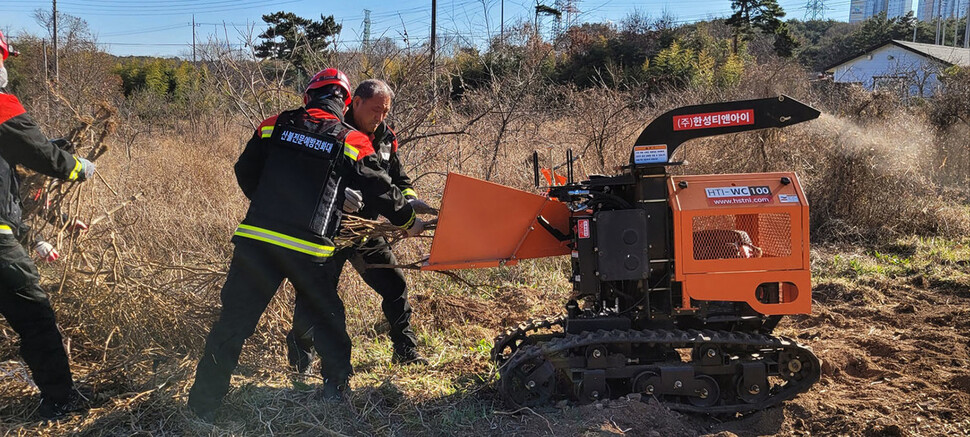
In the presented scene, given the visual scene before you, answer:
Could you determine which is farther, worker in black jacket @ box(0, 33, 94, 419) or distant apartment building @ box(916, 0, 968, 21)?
distant apartment building @ box(916, 0, 968, 21)

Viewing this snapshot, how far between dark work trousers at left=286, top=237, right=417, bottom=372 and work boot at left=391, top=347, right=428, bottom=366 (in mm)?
14

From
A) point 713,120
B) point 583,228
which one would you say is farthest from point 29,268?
point 713,120

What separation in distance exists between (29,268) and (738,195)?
13.0ft

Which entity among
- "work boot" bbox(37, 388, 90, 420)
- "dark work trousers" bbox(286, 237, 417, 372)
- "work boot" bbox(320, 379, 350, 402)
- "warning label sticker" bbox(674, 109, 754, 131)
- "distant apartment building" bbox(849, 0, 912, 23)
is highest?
"distant apartment building" bbox(849, 0, 912, 23)

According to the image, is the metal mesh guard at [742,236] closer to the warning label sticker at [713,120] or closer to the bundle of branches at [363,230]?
the warning label sticker at [713,120]

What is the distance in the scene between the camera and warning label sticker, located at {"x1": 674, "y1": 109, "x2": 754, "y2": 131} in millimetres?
3891

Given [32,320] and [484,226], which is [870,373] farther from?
[32,320]

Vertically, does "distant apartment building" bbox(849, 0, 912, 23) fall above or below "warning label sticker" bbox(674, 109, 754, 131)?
above

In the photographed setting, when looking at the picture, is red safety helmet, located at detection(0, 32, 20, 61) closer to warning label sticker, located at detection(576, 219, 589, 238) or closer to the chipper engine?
the chipper engine

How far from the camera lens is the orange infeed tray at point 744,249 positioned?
3822mm

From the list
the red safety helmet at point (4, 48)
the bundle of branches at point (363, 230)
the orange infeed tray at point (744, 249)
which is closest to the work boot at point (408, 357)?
the bundle of branches at point (363, 230)

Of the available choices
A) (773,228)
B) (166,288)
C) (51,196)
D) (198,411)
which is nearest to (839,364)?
(773,228)

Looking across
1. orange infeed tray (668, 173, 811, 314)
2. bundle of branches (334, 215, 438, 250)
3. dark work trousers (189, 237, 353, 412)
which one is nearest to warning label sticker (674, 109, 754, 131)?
orange infeed tray (668, 173, 811, 314)

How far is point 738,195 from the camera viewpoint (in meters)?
3.84
